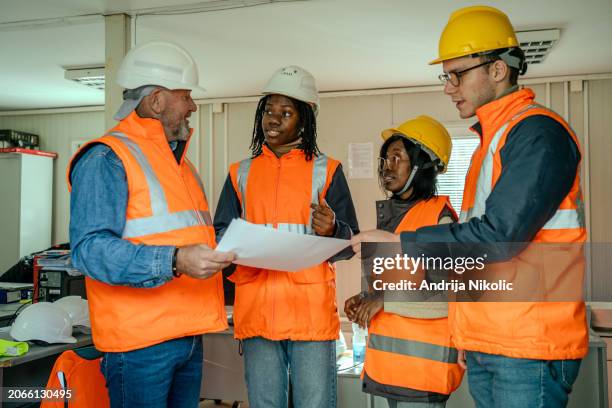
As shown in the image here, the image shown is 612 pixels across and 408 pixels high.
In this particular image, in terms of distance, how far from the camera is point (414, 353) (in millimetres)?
2023

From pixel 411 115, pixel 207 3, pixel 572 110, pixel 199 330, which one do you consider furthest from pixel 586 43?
pixel 199 330

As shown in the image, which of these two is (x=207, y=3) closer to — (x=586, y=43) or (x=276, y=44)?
(x=276, y=44)

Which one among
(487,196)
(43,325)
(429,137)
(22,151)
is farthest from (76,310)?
(22,151)

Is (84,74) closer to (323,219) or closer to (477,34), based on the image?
(323,219)

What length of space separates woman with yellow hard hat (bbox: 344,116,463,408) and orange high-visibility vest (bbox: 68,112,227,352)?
2.04 ft

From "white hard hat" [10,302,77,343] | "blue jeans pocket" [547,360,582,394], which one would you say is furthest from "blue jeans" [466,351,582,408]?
"white hard hat" [10,302,77,343]

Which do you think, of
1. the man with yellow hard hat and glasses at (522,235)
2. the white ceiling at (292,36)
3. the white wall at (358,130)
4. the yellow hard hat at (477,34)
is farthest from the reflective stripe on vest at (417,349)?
the white wall at (358,130)

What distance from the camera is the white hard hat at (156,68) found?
6.06 ft

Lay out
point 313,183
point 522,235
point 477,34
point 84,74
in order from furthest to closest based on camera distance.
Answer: point 84,74 → point 313,183 → point 477,34 → point 522,235

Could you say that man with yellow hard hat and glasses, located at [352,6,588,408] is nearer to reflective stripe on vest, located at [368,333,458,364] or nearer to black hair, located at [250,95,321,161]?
reflective stripe on vest, located at [368,333,458,364]

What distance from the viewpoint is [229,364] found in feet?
11.9

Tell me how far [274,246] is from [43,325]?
1.47 meters

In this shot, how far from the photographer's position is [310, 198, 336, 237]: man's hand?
2.08m

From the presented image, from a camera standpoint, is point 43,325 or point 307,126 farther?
point 43,325
